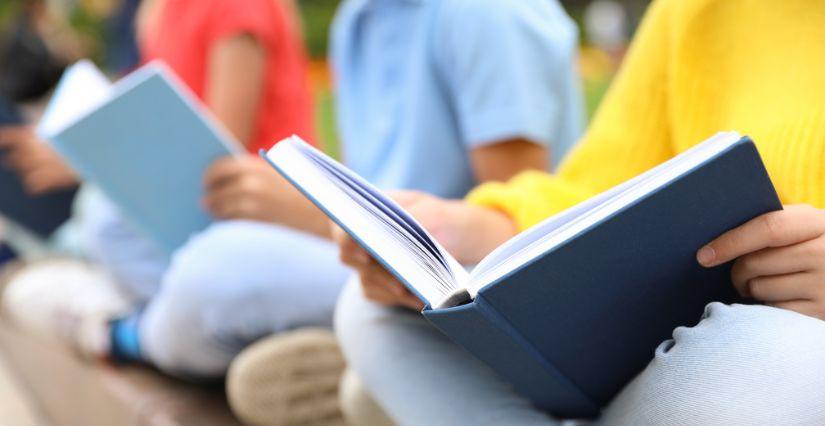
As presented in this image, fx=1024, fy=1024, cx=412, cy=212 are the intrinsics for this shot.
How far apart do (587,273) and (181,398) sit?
1045 millimetres

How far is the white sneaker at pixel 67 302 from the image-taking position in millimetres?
1966

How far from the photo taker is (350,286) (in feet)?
3.96

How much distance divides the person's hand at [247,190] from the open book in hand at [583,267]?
64 centimetres

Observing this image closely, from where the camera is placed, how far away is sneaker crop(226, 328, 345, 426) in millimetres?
Result: 1479

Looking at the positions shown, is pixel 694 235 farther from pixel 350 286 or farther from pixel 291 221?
pixel 291 221

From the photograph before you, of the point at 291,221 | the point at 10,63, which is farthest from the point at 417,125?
the point at 10,63

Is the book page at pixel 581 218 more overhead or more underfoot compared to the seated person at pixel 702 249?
more overhead

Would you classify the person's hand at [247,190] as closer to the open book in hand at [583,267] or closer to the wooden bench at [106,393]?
the wooden bench at [106,393]

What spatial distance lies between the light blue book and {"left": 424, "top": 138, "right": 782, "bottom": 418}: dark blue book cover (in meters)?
0.81

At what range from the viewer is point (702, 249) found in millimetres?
817

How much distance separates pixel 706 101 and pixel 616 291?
A: 36cm

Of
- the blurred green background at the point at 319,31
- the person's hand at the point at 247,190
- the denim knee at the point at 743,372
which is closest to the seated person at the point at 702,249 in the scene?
the denim knee at the point at 743,372

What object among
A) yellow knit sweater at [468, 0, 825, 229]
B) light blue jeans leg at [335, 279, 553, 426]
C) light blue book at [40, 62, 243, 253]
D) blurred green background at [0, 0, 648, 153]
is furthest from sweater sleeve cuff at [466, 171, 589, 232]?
blurred green background at [0, 0, 648, 153]

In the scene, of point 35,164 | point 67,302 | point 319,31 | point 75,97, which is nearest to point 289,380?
point 75,97
